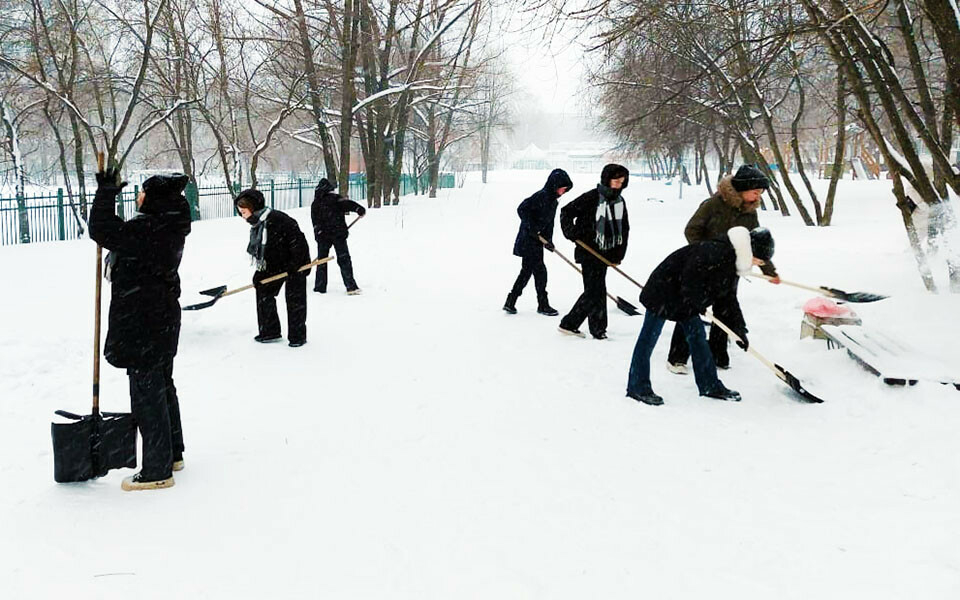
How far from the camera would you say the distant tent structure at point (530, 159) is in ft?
460

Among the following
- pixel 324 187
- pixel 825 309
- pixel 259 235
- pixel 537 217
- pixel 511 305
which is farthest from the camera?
pixel 324 187

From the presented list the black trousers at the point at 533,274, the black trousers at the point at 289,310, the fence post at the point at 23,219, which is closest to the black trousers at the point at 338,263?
the black trousers at the point at 533,274

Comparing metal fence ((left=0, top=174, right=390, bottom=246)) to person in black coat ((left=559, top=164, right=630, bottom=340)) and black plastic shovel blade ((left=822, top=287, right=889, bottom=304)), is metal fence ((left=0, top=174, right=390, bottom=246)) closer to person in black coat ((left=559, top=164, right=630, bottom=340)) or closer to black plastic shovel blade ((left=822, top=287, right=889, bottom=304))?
person in black coat ((left=559, top=164, right=630, bottom=340))

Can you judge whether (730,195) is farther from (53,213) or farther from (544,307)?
(53,213)

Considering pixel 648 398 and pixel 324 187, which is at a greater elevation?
pixel 324 187

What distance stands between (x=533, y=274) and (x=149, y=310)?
202 inches

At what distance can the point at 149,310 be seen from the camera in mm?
3750

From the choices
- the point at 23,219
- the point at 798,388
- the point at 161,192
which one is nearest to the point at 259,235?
the point at 161,192

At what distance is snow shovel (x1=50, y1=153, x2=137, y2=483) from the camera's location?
12.2 feet

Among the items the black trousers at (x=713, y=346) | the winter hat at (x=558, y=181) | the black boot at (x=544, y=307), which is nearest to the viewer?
the black trousers at (x=713, y=346)

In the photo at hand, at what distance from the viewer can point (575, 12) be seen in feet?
23.4

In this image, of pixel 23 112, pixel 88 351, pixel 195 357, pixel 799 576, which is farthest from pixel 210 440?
pixel 23 112

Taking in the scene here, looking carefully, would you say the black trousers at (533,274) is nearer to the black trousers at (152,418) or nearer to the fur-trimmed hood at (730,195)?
the fur-trimmed hood at (730,195)

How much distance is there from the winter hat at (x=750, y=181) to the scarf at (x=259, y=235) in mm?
4059
